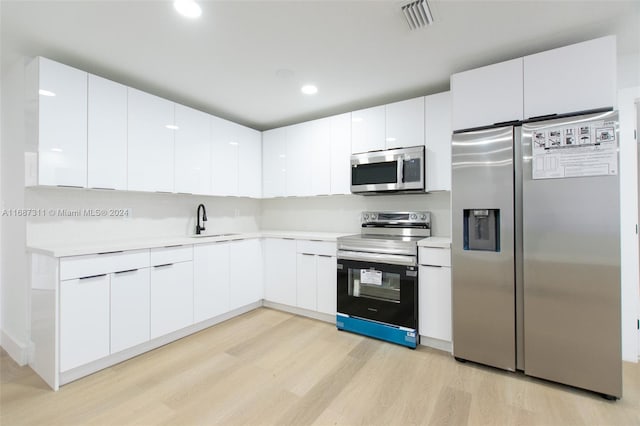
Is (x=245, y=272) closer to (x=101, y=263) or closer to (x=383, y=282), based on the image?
(x=101, y=263)

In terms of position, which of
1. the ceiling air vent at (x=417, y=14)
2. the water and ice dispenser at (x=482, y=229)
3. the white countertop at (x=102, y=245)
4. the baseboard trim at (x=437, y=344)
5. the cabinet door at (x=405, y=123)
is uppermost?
the ceiling air vent at (x=417, y=14)

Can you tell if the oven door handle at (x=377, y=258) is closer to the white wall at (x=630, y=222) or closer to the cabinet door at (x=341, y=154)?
the cabinet door at (x=341, y=154)

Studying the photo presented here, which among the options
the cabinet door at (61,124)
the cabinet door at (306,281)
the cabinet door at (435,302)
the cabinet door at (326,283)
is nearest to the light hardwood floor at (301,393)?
the cabinet door at (435,302)

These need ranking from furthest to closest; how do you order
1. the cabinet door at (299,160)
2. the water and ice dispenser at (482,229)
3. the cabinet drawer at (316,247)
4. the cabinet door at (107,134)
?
the cabinet door at (299,160)
the cabinet drawer at (316,247)
the cabinet door at (107,134)
the water and ice dispenser at (482,229)

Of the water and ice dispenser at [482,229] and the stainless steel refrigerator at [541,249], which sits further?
the water and ice dispenser at [482,229]

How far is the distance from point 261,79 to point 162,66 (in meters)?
0.82

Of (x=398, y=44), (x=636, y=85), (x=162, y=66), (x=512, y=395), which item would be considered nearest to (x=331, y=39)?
(x=398, y=44)

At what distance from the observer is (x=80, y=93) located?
7.47 feet

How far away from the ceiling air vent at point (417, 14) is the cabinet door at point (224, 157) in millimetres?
2365

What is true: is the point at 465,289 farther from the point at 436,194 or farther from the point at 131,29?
the point at 131,29

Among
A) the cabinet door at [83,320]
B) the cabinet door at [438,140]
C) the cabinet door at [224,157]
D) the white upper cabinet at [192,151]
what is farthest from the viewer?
the cabinet door at [224,157]

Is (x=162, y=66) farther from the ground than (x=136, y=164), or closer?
farther from the ground

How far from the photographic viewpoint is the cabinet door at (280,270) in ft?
11.1

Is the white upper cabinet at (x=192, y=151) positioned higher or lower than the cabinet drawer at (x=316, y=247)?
higher
